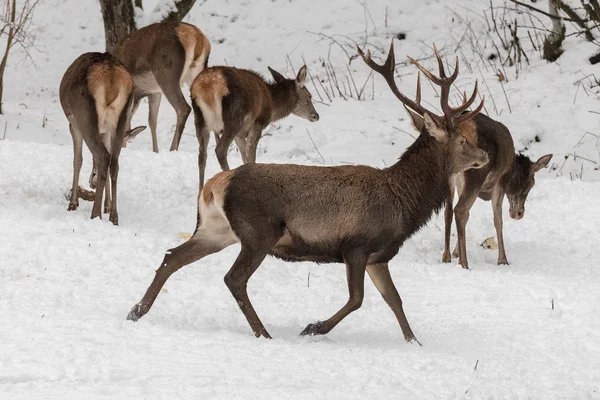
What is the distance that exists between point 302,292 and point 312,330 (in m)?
1.47

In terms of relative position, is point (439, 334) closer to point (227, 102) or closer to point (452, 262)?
point (452, 262)

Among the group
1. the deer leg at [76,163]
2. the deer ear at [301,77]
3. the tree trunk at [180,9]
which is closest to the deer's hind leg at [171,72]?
the deer ear at [301,77]

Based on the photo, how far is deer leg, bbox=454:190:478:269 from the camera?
423 inches

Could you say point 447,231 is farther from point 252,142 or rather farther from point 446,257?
point 252,142

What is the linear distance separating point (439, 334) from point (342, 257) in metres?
1.01

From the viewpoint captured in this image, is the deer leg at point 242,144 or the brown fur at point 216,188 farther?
the deer leg at point 242,144

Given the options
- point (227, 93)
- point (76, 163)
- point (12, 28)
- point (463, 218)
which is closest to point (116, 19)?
point (12, 28)

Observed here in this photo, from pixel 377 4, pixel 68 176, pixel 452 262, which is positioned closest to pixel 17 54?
pixel 377 4

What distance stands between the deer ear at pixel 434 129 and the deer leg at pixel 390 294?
1175 millimetres

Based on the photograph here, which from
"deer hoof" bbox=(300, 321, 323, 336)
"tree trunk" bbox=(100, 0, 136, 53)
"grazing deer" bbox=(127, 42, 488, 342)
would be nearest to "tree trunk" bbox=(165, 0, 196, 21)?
"tree trunk" bbox=(100, 0, 136, 53)

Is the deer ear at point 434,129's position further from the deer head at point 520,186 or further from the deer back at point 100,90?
the deer back at point 100,90

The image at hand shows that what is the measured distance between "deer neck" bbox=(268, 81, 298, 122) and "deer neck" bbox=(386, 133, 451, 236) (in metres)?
5.58

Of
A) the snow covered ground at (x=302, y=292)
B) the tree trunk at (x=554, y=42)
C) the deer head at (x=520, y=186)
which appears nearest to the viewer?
the snow covered ground at (x=302, y=292)

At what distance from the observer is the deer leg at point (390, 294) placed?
25.2ft
